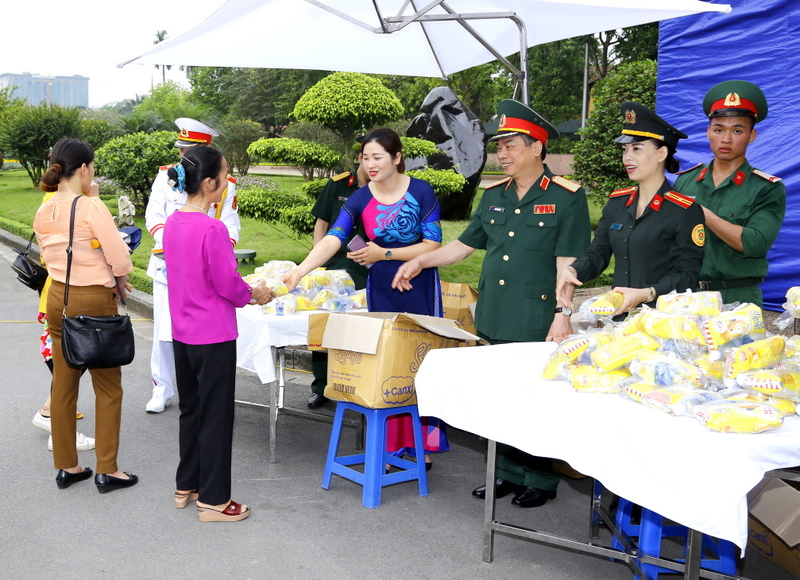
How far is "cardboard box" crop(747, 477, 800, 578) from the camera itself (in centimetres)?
325

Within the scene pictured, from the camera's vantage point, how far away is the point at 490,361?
328 centimetres

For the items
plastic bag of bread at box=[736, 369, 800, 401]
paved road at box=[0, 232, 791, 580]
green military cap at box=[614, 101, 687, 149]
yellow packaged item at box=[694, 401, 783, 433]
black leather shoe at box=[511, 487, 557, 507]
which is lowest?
paved road at box=[0, 232, 791, 580]

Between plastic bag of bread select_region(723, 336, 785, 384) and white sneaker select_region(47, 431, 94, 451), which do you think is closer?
plastic bag of bread select_region(723, 336, 785, 384)

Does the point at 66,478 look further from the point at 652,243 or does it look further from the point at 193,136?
the point at 652,243

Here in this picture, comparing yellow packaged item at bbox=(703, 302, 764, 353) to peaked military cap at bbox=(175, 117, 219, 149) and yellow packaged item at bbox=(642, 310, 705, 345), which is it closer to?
yellow packaged item at bbox=(642, 310, 705, 345)

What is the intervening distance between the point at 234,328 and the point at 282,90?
156 ft

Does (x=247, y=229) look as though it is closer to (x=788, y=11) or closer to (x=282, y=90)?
(x=788, y=11)

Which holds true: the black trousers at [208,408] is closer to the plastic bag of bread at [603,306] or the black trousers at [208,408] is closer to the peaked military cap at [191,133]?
the plastic bag of bread at [603,306]

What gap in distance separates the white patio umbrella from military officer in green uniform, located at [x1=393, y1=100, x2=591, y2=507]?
0.83 meters

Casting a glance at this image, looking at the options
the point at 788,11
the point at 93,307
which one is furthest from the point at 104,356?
the point at 788,11

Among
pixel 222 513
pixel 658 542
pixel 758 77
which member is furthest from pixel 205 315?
pixel 758 77

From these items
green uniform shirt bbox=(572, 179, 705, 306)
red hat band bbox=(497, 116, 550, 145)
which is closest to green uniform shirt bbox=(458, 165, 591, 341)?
green uniform shirt bbox=(572, 179, 705, 306)

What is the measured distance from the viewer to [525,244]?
3941 mm

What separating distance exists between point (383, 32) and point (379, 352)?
2407mm
